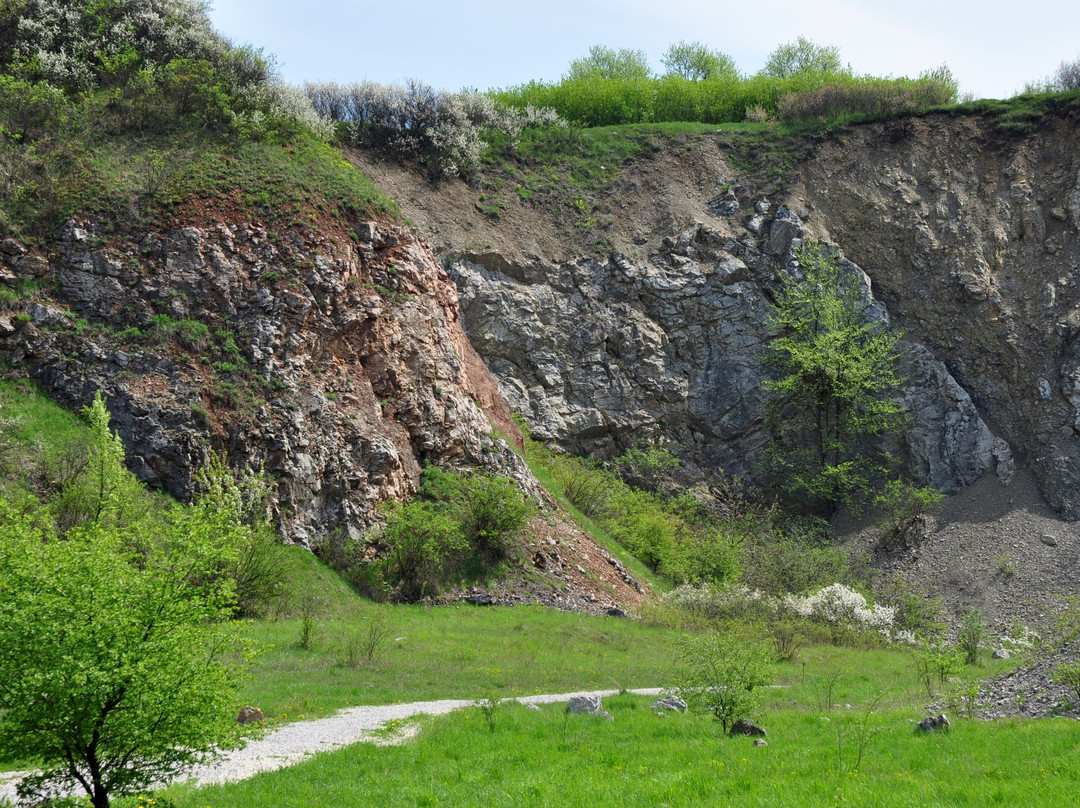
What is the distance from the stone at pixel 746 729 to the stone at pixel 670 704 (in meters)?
1.52

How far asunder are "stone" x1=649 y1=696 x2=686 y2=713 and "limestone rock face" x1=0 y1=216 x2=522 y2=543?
14.5 m

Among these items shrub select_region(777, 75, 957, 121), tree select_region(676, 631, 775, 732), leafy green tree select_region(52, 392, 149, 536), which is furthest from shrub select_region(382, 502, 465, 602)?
shrub select_region(777, 75, 957, 121)

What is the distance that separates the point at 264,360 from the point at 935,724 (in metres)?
22.4

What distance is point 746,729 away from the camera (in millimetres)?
12031

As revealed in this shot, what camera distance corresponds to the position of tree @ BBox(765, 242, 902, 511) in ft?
128

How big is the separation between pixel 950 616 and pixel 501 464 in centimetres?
1932

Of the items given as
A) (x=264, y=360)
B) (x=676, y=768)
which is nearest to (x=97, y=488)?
(x=264, y=360)

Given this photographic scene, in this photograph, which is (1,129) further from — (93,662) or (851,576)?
(851,576)

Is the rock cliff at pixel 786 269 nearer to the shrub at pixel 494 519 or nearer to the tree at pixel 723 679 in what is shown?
the shrub at pixel 494 519

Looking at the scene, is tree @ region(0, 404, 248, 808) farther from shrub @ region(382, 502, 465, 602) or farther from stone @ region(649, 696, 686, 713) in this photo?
shrub @ region(382, 502, 465, 602)

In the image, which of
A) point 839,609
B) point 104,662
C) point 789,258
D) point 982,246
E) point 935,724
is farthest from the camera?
point 789,258

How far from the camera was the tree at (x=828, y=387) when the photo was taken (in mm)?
39094

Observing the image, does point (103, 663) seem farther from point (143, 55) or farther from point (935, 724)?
point (143, 55)

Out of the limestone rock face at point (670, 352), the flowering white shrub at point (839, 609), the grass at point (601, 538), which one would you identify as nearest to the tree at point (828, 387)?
the limestone rock face at point (670, 352)
